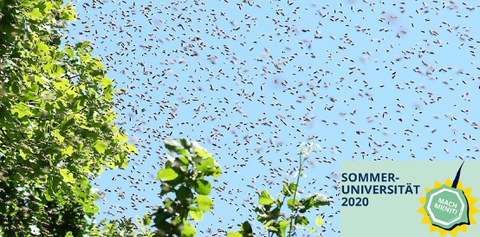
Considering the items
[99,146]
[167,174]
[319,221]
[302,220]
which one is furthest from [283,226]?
[99,146]

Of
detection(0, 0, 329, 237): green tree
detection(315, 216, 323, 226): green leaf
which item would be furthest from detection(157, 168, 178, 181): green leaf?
detection(0, 0, 329, 237): green tree

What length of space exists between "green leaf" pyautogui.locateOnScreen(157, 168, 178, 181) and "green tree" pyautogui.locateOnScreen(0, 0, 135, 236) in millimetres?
8481

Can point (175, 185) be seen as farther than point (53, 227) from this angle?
No

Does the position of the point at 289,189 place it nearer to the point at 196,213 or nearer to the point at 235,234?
the point at 235,234

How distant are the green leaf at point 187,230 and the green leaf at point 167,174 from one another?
0.70ft

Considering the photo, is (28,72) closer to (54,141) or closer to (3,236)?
(54,141)

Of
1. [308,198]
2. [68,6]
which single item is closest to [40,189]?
[68,6]

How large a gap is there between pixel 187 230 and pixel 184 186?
0.19 metres

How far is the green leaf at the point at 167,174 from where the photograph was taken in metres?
3.28

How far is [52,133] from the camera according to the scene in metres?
14.2

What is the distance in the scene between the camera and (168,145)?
3174mm

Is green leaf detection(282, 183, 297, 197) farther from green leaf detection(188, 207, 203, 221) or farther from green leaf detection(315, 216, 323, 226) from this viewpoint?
green leaf detection(188, 207, 203, 221)

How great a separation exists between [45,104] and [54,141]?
69 centimetres

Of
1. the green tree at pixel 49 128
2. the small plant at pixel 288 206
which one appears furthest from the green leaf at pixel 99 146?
the small plant at pixel 288 206
